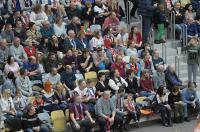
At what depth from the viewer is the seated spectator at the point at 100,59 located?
66.4ft

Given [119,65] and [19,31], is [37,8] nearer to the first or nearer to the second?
[19,31]

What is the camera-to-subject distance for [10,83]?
60.4 ft

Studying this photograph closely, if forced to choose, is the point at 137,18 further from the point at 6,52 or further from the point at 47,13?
the point at 6,52

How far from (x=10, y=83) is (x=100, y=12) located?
18.6ft

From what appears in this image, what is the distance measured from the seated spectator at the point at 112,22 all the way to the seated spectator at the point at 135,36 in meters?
0.65

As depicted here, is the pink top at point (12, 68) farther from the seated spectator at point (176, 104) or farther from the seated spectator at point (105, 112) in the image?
the seated spectator at point (176, 104)

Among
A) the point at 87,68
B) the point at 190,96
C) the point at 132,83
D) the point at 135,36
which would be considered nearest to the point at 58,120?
the point at 87,68

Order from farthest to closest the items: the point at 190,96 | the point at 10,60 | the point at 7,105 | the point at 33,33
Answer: the point at 33,33, the point at 190,96, the point at 10,60, the point at 7,105

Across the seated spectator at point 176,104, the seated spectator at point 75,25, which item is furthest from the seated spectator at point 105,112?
the seated spectator at point 75,25

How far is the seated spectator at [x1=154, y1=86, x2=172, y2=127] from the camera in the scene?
19.2m

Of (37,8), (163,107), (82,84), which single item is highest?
(37,8)

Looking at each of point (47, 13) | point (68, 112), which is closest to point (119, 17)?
point (47, 13)

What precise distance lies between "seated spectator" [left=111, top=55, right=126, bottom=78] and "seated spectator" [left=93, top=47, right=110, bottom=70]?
0.93 feet

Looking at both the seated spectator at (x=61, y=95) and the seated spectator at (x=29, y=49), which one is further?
the seated spectator at (x=29, y=49)
